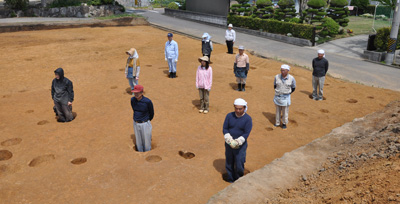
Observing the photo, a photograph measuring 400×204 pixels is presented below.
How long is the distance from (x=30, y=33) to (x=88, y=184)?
2061cm

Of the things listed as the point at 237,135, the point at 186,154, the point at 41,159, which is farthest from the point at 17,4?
the point at 237,135

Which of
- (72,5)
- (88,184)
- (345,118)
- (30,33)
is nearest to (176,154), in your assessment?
(88,184)

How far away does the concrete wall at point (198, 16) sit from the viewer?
99.6 ft

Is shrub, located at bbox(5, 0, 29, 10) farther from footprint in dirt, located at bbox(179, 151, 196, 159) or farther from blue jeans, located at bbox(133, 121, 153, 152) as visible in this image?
footprint in dirt, located at bbox(179, 151, 196, 159)

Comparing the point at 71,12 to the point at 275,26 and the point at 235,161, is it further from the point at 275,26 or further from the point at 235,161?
the point at 235,161

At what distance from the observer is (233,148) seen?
19.6 ft

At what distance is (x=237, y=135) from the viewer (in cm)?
601

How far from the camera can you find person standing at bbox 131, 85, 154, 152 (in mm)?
6904

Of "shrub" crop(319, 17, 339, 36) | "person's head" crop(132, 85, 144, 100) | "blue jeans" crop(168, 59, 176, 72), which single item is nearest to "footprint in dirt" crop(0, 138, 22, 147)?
"person's head" crop(132, 85, 144, 100)

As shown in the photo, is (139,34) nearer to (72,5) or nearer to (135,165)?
(72,5)

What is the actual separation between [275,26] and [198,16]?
10.4 meters

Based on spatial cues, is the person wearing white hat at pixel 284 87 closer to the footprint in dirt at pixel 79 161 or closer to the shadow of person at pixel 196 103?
the shadow of person at pixel 196 103

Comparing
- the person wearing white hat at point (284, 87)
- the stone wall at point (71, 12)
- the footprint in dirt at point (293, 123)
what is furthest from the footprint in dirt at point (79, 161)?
the stone wall at point (71, 12)

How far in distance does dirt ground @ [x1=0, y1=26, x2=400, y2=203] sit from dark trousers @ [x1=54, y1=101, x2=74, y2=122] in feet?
0.66
